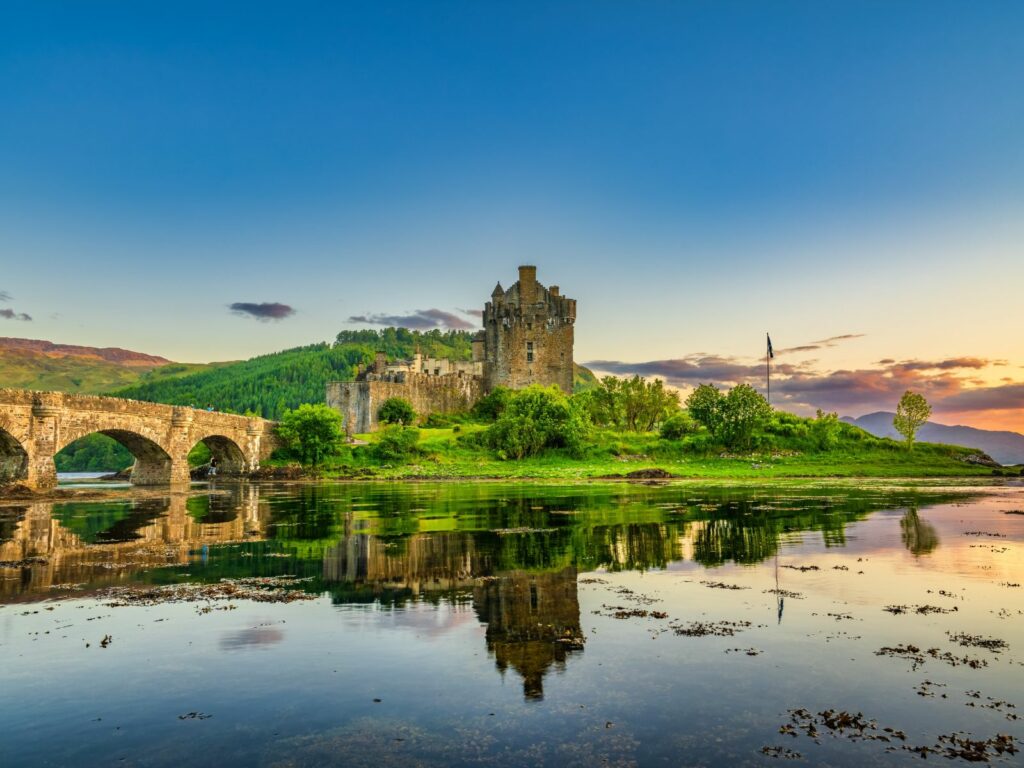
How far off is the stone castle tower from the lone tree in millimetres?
46527

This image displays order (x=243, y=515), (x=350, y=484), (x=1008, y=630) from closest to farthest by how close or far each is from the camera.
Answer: (x=1008, y=630) < (x=243, y=515) < (x=350, y=484)

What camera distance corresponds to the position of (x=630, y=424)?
95750 millimetres

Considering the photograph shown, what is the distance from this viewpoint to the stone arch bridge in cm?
4256

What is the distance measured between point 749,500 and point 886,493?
10872 millimetres

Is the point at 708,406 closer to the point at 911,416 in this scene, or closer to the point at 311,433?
the point at 911,416

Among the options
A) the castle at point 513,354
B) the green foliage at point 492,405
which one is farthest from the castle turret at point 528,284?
the green foliage at point 492,405

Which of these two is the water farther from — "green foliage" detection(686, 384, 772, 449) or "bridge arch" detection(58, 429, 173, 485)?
"green foliage" detection(686, 384, 772, 449)

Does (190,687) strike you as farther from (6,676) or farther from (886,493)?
(886,493)

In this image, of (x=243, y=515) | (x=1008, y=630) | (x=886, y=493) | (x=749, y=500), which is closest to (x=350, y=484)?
(x=243, y=515)

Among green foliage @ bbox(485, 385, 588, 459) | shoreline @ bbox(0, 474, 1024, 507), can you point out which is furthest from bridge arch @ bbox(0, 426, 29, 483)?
green foliage @ bbox(485, 385, 588, 459)

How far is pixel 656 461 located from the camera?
71875mm

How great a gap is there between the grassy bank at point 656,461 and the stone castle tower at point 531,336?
29512 mm

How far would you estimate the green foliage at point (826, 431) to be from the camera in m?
73.9

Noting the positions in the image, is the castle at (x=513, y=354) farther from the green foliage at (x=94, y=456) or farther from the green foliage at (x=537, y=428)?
the green foliage at (x=94, y=456)
